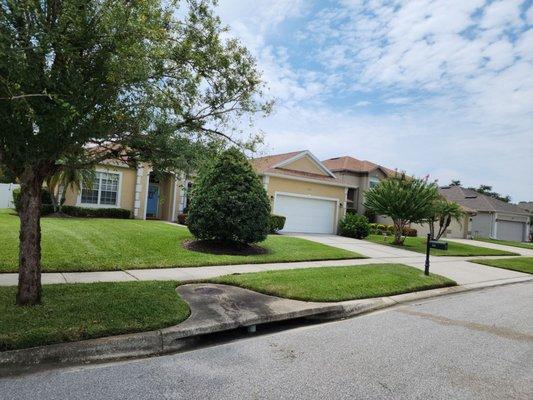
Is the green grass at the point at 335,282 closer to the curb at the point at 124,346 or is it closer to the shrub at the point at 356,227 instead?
the curb at the point at 124,346

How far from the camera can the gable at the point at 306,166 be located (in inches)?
974

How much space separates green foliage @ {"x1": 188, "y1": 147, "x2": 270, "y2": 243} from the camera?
12.6 metres

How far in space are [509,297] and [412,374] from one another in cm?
655

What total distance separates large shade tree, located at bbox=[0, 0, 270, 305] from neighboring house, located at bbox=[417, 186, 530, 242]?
37998mm

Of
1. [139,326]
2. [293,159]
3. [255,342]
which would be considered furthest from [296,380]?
[293,159]

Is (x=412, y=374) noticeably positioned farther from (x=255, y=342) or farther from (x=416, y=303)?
(x=416, y=303)

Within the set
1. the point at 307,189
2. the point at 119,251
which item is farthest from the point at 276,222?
the point at 119,251

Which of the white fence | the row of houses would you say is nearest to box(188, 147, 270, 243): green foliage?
the row of houses

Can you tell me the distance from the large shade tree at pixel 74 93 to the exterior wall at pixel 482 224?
40.6m

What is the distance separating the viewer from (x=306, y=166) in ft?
83.2

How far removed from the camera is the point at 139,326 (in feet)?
16.9

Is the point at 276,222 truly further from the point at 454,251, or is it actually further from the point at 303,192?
the point at 454,251

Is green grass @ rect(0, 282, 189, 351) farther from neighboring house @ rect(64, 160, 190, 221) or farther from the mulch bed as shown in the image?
neighboring house @ rect(64, 160, 190, 221)

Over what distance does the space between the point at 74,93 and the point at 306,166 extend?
21.1m
